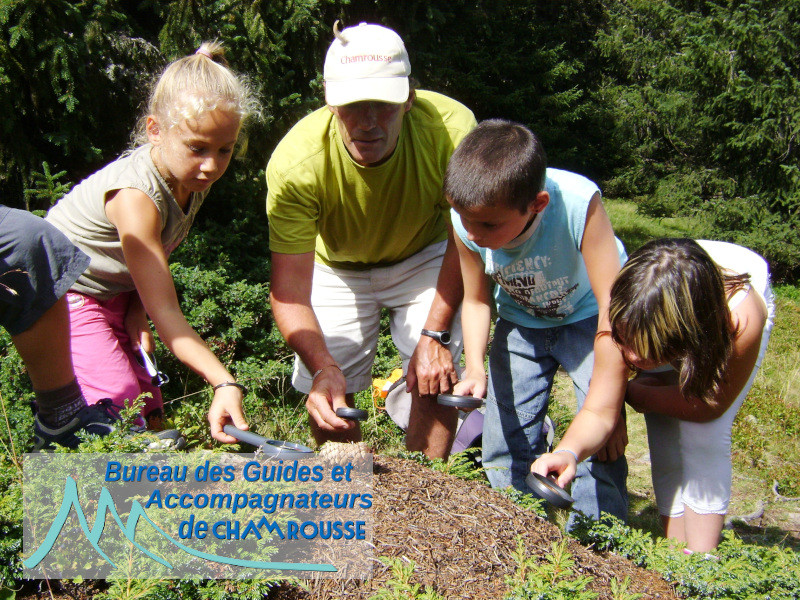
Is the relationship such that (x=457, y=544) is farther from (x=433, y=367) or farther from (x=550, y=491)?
(x=433, y=367)

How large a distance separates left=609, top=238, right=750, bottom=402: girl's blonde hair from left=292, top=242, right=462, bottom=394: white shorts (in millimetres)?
1307

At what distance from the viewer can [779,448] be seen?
4.39 meters

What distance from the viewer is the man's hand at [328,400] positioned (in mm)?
2582

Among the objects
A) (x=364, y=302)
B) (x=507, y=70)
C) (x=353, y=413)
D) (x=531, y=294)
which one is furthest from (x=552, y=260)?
(x=507, y=70)

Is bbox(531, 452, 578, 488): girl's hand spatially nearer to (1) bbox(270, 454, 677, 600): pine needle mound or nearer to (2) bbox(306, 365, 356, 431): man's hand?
(1) bbox(270, 454, 677, 600): pine needle mound

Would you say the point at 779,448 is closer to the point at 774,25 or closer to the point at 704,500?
the point at 704,500

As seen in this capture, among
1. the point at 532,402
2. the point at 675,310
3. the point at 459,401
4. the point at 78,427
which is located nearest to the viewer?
the point at 675,310

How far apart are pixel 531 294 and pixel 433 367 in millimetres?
552

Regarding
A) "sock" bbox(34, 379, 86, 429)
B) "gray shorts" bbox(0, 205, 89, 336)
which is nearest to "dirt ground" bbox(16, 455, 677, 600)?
"sock" bbox(34, 379, 86, 429)

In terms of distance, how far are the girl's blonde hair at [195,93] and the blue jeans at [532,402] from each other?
153 centimetres

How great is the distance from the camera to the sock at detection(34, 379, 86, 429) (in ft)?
8.40

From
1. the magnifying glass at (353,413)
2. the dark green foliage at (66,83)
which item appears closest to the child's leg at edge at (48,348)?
the magnifying glass at (353,413)

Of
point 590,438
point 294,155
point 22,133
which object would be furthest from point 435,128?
point 22,133

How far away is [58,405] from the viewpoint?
2.56m
